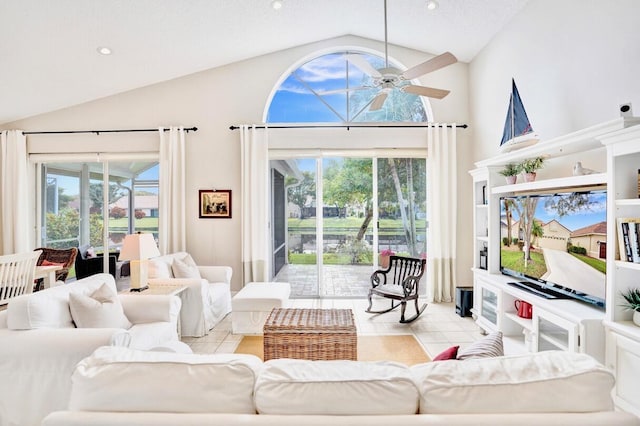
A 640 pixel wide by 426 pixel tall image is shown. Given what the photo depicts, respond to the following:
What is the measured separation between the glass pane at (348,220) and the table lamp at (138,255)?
2517mm

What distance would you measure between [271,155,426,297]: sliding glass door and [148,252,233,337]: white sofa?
1.15m

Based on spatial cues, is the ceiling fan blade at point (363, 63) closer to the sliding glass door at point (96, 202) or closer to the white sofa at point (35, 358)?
the white sofa at point (35, 358)

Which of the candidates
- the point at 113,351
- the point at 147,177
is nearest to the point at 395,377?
the point at 113,351

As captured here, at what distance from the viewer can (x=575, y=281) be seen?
2652 millimetres

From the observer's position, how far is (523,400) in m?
1.03

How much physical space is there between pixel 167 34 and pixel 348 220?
10.7ft

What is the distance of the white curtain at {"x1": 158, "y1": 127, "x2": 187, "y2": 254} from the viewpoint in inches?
195

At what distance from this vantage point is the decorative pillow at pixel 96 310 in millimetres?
2297

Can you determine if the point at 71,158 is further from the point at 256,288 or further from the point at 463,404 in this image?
the point at 463,404

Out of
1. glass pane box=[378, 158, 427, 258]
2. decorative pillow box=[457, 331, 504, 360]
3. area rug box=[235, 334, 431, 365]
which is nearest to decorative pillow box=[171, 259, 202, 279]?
area rug box=[235, 334, 431, 365]

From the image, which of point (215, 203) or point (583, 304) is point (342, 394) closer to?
point (583, 304)

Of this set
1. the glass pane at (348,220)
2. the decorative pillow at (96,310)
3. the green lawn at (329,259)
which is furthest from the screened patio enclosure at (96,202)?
the decorative pillow at (96,310)

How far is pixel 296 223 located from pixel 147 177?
7.69ft

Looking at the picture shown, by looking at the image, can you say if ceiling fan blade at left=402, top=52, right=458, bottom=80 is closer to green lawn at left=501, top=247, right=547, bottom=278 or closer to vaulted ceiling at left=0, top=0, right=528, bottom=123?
vaulted ceiling at left=0, top=0, right=528, bottom=123
